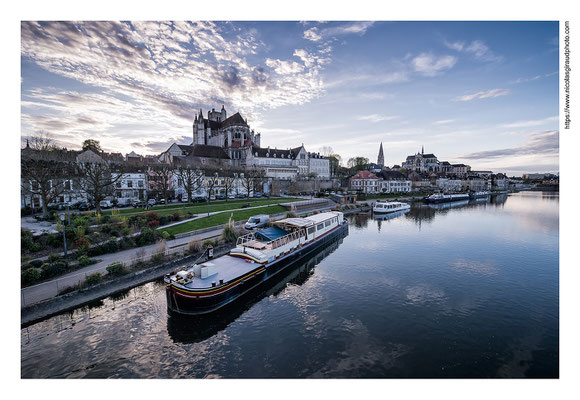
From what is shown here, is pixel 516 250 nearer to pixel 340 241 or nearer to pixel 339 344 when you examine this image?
pixel 340 241

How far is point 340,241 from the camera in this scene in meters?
32.3

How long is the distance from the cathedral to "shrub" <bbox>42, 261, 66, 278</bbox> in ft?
243

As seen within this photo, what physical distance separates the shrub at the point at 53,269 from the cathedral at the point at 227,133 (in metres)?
74.1

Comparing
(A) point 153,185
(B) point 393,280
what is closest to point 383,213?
(B) point 393,280

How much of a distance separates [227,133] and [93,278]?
8825 centimetres

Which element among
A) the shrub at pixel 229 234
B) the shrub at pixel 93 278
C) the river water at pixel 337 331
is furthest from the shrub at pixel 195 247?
the shrub at pixel 93 278

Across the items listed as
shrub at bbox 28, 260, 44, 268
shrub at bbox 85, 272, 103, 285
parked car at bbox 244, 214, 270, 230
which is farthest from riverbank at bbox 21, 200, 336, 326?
parked car at bbox 244, 214, 270, 230

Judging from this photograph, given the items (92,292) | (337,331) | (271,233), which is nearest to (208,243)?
(271,233)

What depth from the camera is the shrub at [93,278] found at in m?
15.3

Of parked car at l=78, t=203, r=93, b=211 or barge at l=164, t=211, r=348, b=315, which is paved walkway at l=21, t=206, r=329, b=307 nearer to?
barge at l=164, t=211, r=348, b=315

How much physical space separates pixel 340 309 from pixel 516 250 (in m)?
23.9

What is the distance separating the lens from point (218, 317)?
1442 cm

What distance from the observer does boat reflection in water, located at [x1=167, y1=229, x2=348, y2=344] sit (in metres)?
12.8
